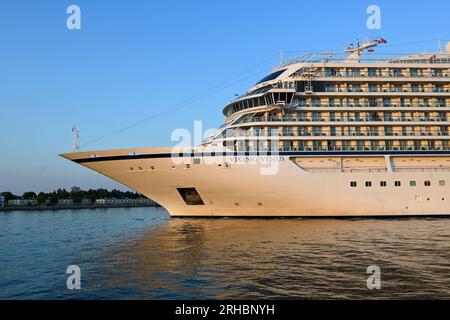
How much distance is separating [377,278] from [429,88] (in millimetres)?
26329

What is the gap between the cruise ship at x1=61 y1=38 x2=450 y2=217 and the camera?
92.1ft

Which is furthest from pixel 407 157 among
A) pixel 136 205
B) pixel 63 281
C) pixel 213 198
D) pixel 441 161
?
pixel 136 205

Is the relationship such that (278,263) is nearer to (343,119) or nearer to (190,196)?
(190,196)

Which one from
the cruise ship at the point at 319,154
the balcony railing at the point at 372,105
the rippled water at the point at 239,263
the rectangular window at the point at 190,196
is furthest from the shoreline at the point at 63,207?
the balcony railing at the point at 372,105

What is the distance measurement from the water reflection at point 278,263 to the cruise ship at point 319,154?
3926mm

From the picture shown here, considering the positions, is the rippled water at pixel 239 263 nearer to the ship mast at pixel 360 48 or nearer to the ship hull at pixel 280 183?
the ship hull at pixel 280 183

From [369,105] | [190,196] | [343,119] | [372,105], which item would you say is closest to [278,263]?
[190,196]

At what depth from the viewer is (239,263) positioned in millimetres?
14922

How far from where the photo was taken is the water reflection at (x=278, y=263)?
11.3 metres

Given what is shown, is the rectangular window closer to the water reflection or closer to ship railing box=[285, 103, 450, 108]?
the water reflection

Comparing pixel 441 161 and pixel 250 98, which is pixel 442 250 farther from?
pixel 250 98

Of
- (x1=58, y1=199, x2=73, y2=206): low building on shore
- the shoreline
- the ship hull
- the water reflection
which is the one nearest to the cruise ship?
the ship hull

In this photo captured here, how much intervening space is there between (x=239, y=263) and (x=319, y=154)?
16545 millimetres
